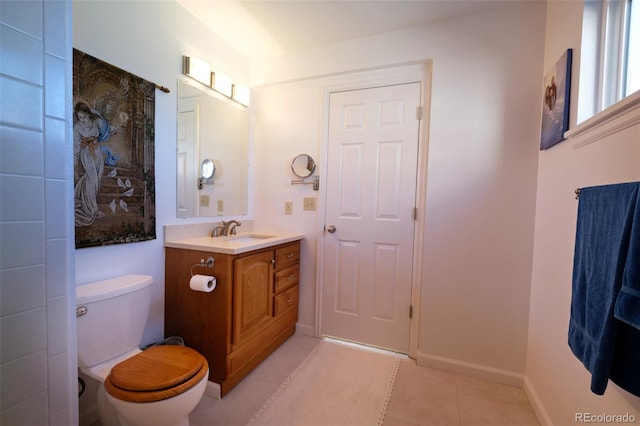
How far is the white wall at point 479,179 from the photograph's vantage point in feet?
5.49

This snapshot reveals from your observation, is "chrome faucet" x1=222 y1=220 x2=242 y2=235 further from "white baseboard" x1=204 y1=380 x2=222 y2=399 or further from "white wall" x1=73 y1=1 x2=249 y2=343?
"white baseboard" x1=204 y1=380 x2=222 y2=399

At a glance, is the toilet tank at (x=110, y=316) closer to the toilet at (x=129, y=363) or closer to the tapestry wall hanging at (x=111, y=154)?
the toilet at (x=129, y=363)

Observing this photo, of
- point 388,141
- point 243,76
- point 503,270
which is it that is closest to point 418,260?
point 503,270

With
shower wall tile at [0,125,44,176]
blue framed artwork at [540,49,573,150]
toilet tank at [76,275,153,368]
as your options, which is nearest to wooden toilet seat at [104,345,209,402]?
toilet tank at [76,275,153,368]

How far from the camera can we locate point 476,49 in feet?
5.78

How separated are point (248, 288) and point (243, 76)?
185 centimetres

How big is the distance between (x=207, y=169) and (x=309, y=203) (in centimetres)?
87

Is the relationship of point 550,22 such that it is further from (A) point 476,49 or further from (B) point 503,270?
(B) point 503,270

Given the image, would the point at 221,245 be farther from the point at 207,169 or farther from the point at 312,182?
the point at 312,182

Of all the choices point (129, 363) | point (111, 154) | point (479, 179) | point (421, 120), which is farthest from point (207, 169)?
point (479, 179)

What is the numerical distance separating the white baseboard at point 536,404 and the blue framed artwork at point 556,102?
1.43 metres

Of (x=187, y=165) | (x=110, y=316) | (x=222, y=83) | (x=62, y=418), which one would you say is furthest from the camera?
(x=222, y=83)

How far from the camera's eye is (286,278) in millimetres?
2148

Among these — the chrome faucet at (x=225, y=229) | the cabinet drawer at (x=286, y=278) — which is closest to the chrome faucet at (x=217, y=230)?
the chrome faucet at (x=225, y=229)
